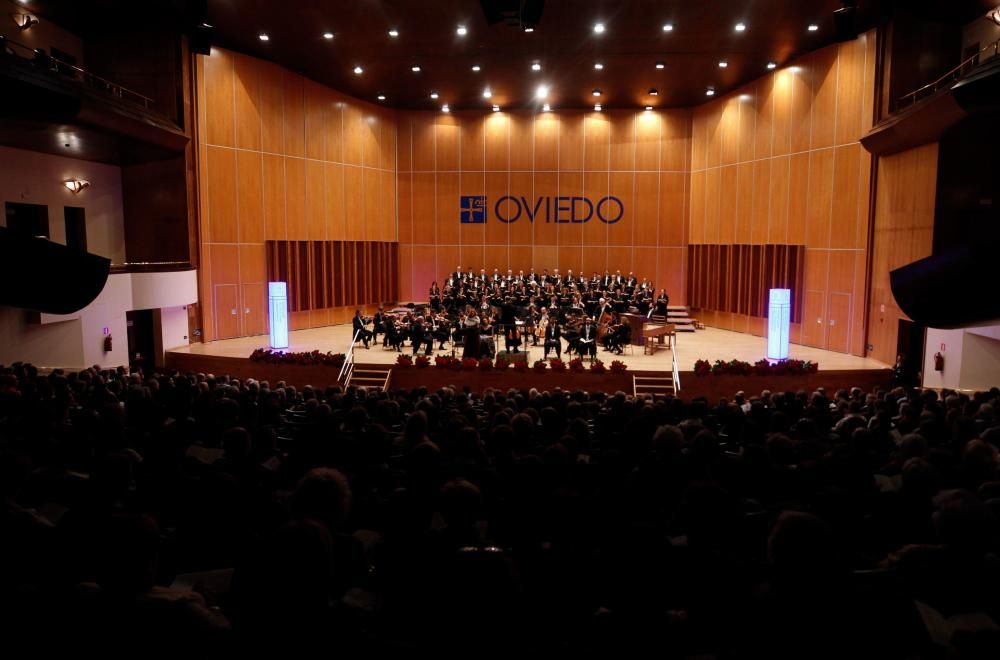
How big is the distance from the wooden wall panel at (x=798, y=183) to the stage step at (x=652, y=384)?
5714 millimetres

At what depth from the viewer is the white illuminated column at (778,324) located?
14609mm

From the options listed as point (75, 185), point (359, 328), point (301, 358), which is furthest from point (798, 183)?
point (75, 185)

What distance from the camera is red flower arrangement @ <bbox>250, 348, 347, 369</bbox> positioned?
14.4 meters

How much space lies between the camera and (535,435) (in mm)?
5773

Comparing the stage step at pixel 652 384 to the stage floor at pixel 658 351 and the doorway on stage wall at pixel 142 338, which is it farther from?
the doorway on stage wall at pixel 142 338

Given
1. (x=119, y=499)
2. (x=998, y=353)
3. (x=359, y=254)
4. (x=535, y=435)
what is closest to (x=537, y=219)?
(x=359, y=254)

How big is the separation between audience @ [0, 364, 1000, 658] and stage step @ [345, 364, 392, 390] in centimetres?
837

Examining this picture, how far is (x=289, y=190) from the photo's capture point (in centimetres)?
2080

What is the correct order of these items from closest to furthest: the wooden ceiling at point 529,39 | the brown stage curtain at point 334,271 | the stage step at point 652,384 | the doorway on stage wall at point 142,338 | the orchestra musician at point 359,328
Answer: the stage step at point 652,384 < the wooden ceiling at point 529,39 < the orchestra musician at point 359,328 < the doorway on stage wall at point 142,338 < the brown stage curtain at point 334,271

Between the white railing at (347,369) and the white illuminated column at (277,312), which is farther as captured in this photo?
the white illuminated column at (277,312)

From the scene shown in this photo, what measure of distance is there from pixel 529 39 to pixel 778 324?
9.25m

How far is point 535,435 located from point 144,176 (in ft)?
52.4

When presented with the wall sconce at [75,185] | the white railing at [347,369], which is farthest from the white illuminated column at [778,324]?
the wall sconce at [75,185]

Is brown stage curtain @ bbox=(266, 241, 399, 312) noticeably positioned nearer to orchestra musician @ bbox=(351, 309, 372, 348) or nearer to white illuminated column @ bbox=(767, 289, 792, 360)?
orchestra musician @ bbox=(351, 309, 372, 348)
